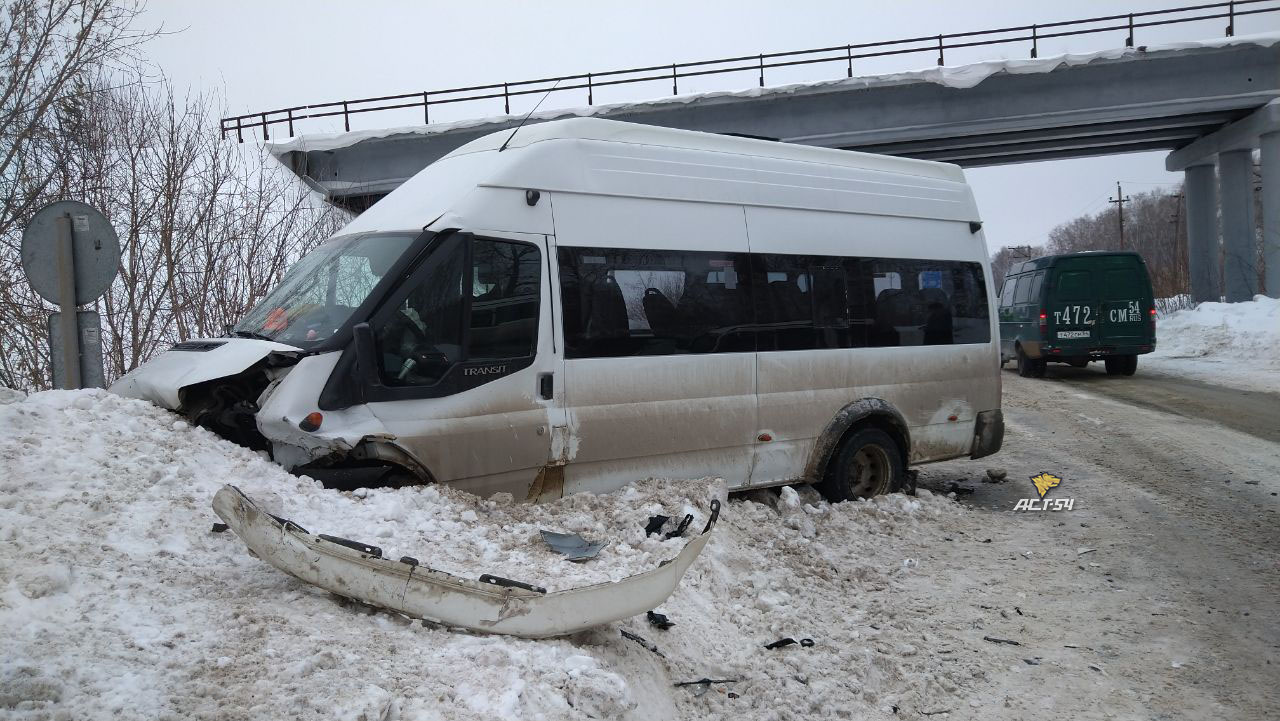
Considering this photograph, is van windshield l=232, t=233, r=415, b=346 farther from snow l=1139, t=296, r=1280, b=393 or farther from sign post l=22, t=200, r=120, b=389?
snow l=1139, t=296, r=1280, b=393

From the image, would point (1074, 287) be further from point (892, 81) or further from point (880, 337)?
point (880, 337)

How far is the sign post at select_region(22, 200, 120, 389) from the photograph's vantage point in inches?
262

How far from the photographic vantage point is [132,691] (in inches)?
112

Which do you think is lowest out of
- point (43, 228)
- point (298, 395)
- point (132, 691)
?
point (132, 691)

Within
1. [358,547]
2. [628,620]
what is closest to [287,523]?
[358,547]

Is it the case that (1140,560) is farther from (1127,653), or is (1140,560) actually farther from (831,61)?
(831,61)

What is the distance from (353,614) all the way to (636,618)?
1.36 metres

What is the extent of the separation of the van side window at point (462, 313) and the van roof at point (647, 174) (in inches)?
10.5

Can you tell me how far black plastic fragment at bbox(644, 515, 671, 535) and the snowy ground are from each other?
0.10 meters

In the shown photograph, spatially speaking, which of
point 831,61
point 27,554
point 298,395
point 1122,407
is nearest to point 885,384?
point 298,395

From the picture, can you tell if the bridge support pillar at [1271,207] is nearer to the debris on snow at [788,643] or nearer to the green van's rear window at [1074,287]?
the green van's rear window at [1074,287]

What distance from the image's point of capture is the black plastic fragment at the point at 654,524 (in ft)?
18.2

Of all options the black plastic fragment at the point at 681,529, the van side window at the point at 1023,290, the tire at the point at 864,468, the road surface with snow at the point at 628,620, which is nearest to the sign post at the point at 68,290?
the road surface with snow at the point at 628,620

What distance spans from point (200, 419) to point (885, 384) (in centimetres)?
529
